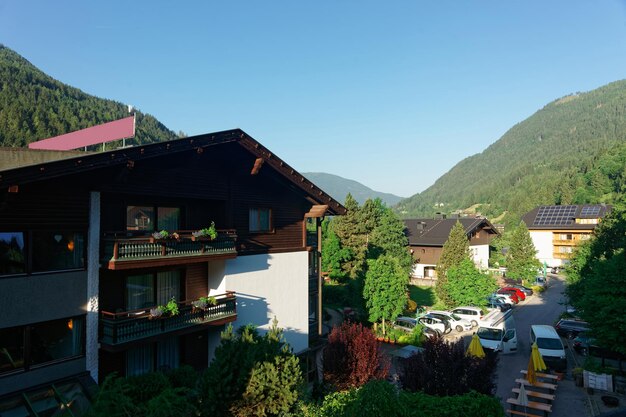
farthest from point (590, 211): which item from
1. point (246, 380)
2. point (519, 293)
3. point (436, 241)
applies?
point (246, 380)

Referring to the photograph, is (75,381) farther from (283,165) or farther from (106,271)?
(283,165)

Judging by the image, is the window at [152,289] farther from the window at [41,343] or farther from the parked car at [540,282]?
the parked car at [540,282]

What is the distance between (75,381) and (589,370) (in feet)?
75.1

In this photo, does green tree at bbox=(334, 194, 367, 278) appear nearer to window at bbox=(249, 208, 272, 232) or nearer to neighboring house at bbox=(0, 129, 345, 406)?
neighboring house at bbox=(0, 129, 345, 406)

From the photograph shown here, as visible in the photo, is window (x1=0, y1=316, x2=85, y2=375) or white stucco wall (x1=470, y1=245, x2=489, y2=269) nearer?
window (x1=0, y1=316, x2=85, y2=375)

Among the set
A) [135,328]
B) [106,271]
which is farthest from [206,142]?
[135,328]

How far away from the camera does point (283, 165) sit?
19.7 meters

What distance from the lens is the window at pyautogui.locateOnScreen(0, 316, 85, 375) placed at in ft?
39.1

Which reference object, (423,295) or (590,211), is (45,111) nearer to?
(423,295)

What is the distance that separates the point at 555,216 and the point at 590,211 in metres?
6.35

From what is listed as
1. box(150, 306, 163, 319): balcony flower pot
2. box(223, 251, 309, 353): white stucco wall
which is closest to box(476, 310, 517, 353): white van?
box(223, 251, 309, 353): white stucco wall

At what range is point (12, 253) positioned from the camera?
1196 cm

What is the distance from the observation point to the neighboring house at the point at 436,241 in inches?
2468

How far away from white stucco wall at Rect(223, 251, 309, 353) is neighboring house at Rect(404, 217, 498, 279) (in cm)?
4406
